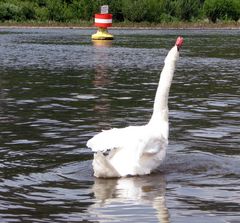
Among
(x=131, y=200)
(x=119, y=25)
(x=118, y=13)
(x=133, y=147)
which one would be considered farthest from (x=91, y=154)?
(x=118, y=13)

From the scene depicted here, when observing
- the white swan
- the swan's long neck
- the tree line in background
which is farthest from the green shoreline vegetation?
the white swan

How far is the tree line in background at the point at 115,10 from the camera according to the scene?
11888 cm

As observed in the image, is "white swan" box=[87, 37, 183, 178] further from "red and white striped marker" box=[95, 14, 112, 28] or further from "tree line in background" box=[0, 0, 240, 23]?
"tree line in background" box=[0, 0, 240, 23]

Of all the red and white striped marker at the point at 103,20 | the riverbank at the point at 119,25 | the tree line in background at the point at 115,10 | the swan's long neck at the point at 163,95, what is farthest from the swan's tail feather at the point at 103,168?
the tree line in background at the point at 115,10

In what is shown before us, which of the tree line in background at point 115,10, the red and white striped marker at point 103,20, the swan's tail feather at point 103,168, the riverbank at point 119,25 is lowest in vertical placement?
the riverbank at point 119,25

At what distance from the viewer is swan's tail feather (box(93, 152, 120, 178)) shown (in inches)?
399

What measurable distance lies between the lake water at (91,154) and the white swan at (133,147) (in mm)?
168

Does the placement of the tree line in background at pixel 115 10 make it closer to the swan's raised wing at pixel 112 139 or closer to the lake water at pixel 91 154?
the lake water at pixel 91 154

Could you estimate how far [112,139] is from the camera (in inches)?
399

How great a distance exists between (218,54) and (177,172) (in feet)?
109

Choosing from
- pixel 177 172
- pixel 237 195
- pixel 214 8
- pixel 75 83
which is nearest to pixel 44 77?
pixel 75 83

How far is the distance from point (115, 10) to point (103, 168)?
114358 millimetres

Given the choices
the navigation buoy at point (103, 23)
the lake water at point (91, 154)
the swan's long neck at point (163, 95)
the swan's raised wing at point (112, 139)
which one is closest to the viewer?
the lake water at point (91, 154)

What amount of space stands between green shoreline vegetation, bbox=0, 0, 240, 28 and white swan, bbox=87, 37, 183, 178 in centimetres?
10082
